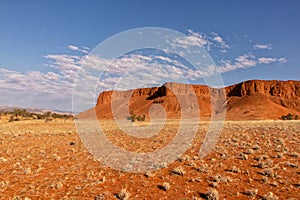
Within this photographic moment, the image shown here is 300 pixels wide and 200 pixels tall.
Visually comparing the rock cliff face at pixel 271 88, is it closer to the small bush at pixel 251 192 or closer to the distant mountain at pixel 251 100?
the distant mountain at pixel 251 100

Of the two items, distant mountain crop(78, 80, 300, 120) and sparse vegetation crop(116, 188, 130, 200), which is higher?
distant mountain crop(78, 80, 300, 120)

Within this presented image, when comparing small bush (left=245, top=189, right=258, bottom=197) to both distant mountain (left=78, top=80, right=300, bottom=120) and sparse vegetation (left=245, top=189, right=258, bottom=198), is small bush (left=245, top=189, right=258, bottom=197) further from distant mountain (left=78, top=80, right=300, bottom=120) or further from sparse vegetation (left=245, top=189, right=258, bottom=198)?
distant mountain (left=78, top=80, right=300, bottom=120)

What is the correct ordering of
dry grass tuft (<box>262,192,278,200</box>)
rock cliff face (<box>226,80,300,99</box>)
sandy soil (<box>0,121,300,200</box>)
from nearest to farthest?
dry grass tuft (<box>262,192,278,200</box>) → sandy soil (<box>0,121,300,200</box>) → rock cliff face (<box>226,80,300,99</box>)

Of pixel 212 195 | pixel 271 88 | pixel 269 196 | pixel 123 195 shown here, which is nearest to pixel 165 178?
pixel 123 195

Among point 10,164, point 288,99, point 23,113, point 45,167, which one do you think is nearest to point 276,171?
point 45,167

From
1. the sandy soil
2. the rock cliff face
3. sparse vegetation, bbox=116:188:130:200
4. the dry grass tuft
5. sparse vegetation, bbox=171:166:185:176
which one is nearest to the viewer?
the dry grass tuft

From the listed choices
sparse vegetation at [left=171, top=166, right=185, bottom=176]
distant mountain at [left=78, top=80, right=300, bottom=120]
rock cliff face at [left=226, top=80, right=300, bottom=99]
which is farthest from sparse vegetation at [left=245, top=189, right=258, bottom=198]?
rock cliff face at [left=226, top=80, right=300, bottom=99]

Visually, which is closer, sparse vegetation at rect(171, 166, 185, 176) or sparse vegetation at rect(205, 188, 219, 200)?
sparse vegetation at rect(205, 188, 219, 200)

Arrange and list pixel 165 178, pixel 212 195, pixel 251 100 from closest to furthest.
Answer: pixel 212 195, pixel 165 178, pixel 251 100

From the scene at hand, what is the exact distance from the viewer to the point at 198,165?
1353 centimetres

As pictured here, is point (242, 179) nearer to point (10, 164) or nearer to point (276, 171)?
point (276, 171)

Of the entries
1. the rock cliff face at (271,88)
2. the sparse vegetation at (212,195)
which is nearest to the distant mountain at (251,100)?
the rock cliff face at (271,88)

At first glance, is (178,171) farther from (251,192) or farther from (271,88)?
(271,88)

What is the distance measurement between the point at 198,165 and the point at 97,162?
19.6 ft
